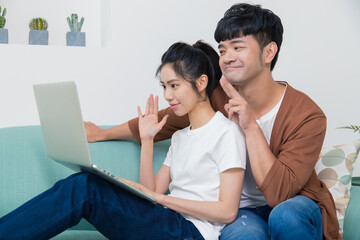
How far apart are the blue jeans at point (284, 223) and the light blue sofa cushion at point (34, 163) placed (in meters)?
0.62

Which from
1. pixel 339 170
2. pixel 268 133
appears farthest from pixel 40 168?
pixel 339 170

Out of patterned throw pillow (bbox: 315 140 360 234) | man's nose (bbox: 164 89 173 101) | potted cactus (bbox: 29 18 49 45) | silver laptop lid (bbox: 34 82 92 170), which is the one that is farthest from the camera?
potted cactus (bbox: 29 18 49 45)

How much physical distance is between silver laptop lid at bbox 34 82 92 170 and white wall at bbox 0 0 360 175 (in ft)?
2.42

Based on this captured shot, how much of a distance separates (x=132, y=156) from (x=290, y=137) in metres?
0.75

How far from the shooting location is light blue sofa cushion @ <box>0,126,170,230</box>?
1910 mm

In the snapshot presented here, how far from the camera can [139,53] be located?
2.45 metres

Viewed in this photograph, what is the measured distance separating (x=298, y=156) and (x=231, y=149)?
0.81ft

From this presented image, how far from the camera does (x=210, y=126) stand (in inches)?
68.4

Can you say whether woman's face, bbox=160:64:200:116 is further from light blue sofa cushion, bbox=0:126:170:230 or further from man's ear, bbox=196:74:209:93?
light blue sofa cushion, bbox=0:126:170:230

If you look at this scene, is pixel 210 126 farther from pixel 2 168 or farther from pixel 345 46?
pixel 345 46

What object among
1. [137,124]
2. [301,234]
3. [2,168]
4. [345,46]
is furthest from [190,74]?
[345,46]

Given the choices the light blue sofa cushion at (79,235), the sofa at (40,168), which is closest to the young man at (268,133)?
the sofa at (40,168)

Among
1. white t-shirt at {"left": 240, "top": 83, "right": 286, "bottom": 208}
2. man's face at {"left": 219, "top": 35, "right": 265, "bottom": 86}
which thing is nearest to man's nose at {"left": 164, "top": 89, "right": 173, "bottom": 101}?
man's face at {"left": 219, "top": 35, "right": 265, "bottom": 86}

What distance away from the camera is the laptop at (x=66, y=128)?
138 cm
